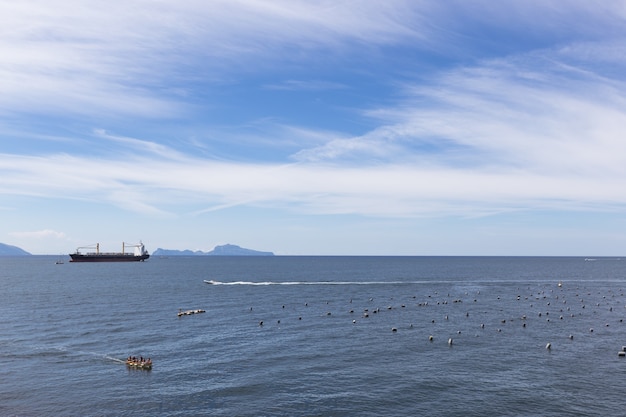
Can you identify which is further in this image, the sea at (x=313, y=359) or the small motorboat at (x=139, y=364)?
the small motorboat at (x=139, y=364)

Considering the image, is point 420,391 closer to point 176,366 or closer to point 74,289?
point 176,366

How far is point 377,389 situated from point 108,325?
70.5 m

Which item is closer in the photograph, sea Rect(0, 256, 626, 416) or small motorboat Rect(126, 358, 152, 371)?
sea Rect(0, 256, 626, 416)

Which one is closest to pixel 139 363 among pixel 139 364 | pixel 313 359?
pixel 139 364

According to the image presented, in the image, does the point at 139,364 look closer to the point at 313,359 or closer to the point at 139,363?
the point at 139,363

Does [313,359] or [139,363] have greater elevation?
[139,363]

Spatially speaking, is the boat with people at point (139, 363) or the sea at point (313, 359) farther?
the boat with people at point (139, 363)

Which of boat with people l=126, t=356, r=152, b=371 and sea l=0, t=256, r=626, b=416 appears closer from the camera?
sea l=0, t=256, r=626, b=416

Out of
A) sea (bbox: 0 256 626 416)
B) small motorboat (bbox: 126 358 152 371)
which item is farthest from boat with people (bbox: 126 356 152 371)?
sea (bbox: 0 256 626 416)

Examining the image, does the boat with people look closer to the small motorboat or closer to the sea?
the small motorboat

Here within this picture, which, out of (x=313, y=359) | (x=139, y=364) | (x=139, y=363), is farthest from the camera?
(x=313, y=359)

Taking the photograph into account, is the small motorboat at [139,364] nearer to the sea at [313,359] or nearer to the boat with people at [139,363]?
the boat with people at [139,363]

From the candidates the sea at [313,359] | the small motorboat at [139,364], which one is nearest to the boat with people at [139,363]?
the small motorboat at [139,364]

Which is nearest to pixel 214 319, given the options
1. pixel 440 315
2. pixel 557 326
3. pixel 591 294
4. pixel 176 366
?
pixel 176 366
